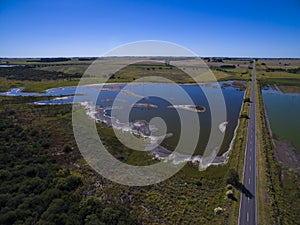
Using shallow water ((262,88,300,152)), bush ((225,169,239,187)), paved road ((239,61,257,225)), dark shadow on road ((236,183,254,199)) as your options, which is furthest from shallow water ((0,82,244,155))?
dark shadow on road ((236,183,254,199))

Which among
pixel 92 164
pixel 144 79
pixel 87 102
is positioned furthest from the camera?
pixel 144 79

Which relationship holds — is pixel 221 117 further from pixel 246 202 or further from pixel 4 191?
pixel 4 191

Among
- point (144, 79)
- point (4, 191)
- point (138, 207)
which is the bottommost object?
point (138, 207)

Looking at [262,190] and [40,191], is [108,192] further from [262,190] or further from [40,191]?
[262,190]

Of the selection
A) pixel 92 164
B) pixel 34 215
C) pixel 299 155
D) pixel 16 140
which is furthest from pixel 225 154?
pixel 16 140

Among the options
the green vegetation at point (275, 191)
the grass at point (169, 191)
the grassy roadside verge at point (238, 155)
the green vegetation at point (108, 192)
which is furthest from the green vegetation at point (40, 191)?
the green vegetation at point (275, 191)

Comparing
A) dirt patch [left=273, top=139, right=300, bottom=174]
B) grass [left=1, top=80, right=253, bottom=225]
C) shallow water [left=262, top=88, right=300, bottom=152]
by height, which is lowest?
grass [left=1, top=80, right=253, bottom=225]

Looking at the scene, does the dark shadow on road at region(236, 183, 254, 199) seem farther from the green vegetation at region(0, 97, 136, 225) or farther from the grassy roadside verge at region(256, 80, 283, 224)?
the green vegetation at region(0, 97, 136, 225)
